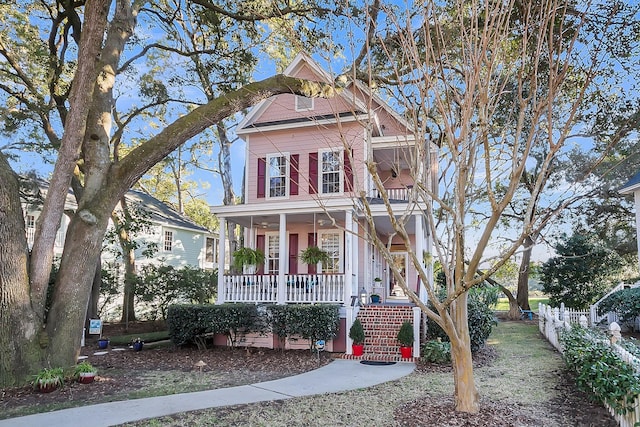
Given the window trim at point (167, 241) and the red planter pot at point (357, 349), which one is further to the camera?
the window trim at point (167, 241)

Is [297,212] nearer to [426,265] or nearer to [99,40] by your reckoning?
[426,265]

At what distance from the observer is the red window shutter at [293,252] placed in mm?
15297

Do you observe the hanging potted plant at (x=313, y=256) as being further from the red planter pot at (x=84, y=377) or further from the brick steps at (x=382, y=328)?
the red planter pot at (x=84, y=377)

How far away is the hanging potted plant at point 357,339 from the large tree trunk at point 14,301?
6.70 metres

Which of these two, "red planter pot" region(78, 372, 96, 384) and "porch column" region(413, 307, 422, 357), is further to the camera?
"porch column" region(413, 307, 422, 357)

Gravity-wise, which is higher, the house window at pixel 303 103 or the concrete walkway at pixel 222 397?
the house window at pixel 303 103

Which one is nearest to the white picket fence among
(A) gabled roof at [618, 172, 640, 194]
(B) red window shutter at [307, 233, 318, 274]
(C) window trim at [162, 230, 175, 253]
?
(A) gabled roof at [618, 172, 640, 194]

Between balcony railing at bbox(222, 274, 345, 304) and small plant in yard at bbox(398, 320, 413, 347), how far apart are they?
2.00 metres

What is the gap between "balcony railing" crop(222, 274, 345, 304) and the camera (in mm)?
12070

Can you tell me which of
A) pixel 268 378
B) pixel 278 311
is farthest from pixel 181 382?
pixel 278 311

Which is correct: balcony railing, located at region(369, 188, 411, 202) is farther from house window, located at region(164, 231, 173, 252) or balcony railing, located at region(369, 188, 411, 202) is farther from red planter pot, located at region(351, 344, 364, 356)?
house window, located at region(164, 231, 173, 252)

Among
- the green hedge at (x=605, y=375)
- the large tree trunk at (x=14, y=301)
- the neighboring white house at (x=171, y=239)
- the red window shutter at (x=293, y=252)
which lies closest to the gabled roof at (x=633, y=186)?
the green hedge at (x=605, y=375)

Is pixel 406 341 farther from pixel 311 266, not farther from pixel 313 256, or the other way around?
pixel 311 266

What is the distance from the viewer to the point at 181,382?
7910 mm
